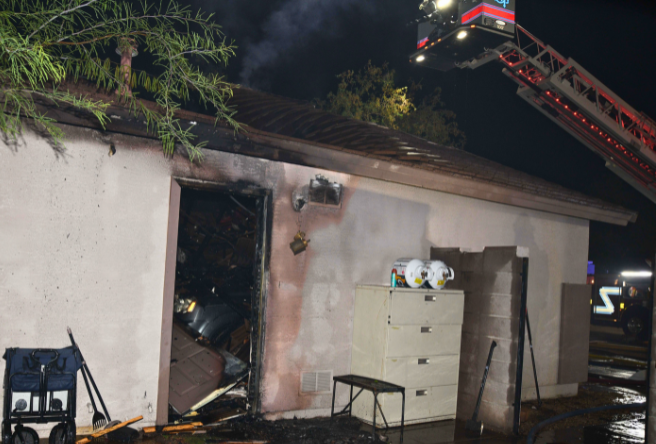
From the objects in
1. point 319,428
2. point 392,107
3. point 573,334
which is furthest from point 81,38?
point 392,107

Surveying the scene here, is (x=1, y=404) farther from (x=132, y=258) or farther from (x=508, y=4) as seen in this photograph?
(x=508, y=4)

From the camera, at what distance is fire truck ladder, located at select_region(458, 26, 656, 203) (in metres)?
11.4

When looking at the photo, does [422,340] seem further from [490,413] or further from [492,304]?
[490,413]

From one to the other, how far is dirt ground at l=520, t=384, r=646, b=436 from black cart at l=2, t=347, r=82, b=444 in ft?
16.0

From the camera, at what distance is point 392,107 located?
2681cm

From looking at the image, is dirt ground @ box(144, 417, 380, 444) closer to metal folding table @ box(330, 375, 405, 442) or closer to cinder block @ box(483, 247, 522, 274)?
metal folding table @ box(330, 375, 405, 442)

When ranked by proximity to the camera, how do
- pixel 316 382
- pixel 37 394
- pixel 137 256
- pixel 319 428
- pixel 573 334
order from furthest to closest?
pixel 573 334, pixel 316 382, pixel 319 428, pixel 137 256, pixel 37 394

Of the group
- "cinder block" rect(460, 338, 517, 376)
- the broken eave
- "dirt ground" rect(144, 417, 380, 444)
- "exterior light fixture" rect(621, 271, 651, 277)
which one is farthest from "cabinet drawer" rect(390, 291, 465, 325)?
"exterior light fixture" rect(621, 271, 651, 277)

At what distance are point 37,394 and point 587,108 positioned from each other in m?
12.1

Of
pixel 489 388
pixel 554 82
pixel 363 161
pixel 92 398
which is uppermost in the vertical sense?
pixel 554 82

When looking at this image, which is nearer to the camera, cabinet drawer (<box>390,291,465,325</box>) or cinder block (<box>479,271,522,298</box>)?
cabinet drawer (<box>390,291,465,325</box>)

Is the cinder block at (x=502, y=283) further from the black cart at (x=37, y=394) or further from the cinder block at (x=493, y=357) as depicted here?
the black cart at (x=37, y=394)

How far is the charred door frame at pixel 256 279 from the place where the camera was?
4.77 m

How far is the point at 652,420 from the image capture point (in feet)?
15.0
